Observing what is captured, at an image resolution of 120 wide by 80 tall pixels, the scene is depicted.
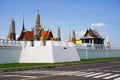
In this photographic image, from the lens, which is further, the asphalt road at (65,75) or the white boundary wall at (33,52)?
the white boundary wall at (33,52)

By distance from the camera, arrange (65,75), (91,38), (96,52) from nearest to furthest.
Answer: (65,75)
(96,52)
(91,38)

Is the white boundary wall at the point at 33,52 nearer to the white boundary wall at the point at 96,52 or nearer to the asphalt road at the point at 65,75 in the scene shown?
the white boundary wall at the point at 96,52

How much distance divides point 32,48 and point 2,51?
6.37 meters

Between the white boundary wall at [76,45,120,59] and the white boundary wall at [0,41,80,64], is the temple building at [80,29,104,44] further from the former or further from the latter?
the white boundary wall at [0,41,80,64]

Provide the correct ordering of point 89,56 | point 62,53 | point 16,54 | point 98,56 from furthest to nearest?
point 98,56
point 89,56
point 62,53
point 16,54

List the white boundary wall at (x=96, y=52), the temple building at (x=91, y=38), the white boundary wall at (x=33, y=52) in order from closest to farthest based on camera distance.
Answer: the white boundary wall at (x=33, y=52) → the white boundary wall at (x=96, y=52) → the temple building at (x=91, y=38)

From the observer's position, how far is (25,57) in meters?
48.7

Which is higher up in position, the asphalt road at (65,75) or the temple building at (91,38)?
the temple building at (91,38)

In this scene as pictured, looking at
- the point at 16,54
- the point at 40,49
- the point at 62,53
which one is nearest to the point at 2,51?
the point at 16,54

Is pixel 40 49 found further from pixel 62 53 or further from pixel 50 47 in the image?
pixel 62 53

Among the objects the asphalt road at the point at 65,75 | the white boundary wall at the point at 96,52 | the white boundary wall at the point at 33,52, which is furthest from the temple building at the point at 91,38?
the asphalt road at the point at 65,75

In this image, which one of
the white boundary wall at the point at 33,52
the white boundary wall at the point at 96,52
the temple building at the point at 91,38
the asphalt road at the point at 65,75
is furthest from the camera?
the temple building at the point at 91,38

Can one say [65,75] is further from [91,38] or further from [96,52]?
[91,38]

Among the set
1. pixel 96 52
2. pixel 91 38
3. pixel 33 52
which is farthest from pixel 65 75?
pixel 91 38
